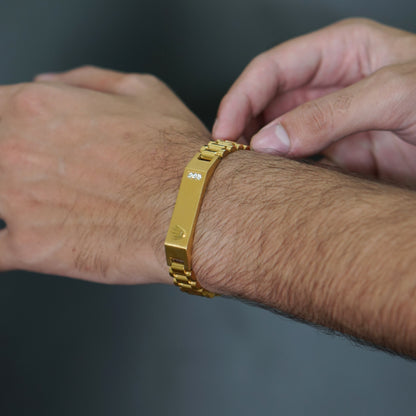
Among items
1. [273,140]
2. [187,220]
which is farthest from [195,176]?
[273,140]

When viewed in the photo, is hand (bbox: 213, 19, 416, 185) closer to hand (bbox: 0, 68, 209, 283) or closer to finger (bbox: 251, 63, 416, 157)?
finger (bbox: 251, 63, 416, 157)

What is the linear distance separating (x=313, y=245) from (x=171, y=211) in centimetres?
26

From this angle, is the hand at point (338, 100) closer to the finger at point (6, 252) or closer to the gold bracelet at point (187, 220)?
the gold bracelet at point (187, 220)

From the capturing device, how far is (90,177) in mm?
932

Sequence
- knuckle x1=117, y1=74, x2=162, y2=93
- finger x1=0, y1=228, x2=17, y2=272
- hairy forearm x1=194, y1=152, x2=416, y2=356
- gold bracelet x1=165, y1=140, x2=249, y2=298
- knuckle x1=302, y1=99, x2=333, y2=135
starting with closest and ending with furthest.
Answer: hairy forearm x1=194, y1=152, x2=416, y2=356 < gold bracelet x1=165, y1=140, x2=249, y2=298 < knuckle x1=302, y1=99, x2=333, y2=135 < finger x1=0, y1=228, x2=17, y2=272 < knuckle x1=117, y1=74, x2=162, y2=93

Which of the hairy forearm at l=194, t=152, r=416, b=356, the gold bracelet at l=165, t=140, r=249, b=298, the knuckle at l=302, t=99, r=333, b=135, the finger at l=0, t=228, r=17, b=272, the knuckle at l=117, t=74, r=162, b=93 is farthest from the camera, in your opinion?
the knuckle at l=117, t=74, r=162, b=93

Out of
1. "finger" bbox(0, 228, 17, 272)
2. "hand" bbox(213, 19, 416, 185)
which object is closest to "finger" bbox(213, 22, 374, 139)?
"hand" bbox(213, 19, 416, 185)

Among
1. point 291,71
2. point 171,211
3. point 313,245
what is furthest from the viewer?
point 291,71

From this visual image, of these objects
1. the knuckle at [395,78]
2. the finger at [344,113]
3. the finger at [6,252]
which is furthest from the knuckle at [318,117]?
the finger at [6,252]

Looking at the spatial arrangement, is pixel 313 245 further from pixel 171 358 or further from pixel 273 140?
pixel 171 358

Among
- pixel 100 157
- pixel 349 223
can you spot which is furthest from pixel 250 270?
pixel 100 157

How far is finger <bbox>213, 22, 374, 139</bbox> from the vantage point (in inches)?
39.3

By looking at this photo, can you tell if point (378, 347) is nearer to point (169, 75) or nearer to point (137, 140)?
point (137, 140)

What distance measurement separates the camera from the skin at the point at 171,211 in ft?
1.99
